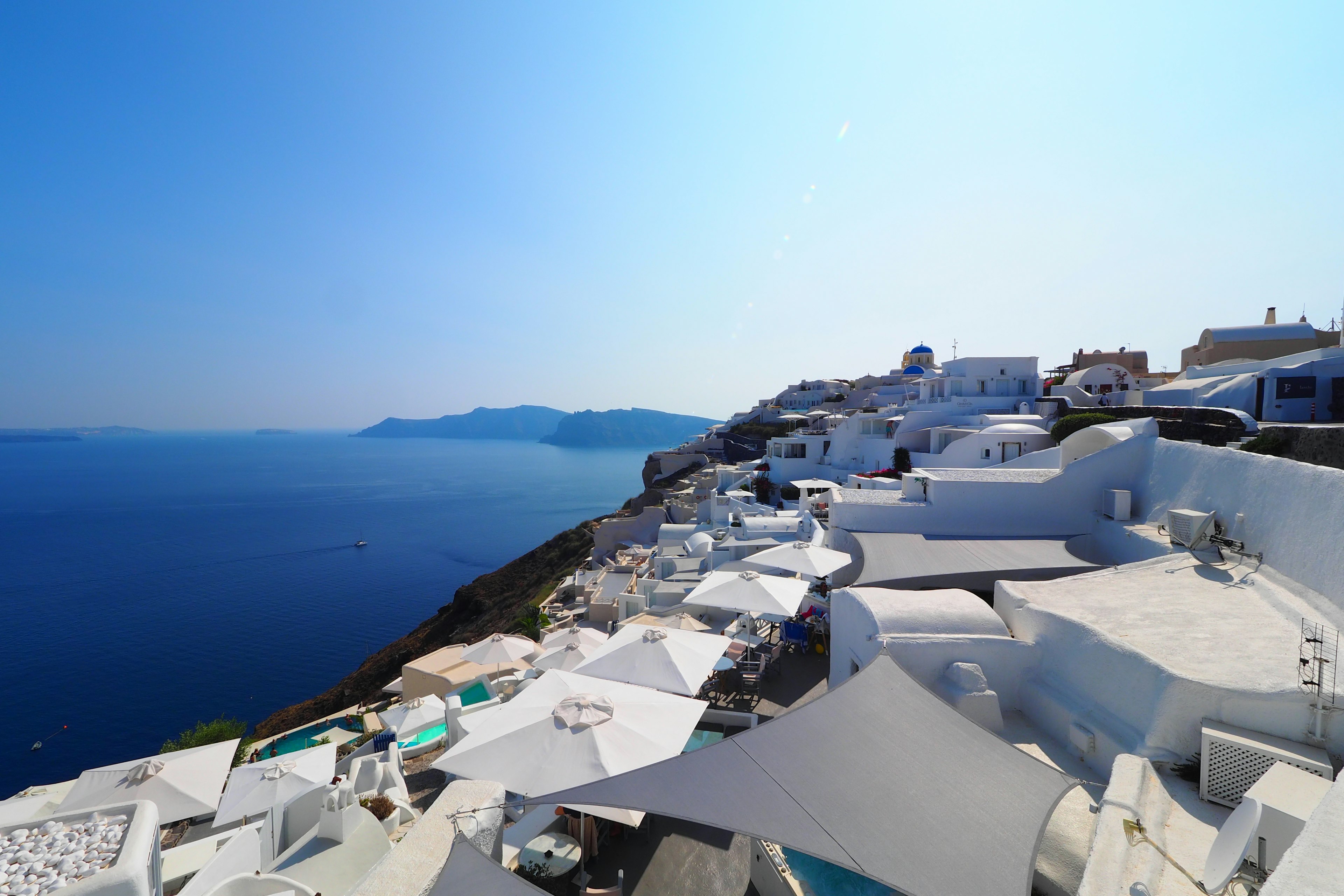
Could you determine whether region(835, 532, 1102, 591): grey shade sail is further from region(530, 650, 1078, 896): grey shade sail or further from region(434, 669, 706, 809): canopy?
region(434, 669, 706, 809): canopy

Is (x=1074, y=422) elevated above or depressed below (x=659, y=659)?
above

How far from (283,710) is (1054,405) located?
4347 cm

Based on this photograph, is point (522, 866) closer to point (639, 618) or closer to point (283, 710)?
point (639, 618)

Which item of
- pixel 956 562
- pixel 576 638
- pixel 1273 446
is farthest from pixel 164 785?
pixel 1273 446

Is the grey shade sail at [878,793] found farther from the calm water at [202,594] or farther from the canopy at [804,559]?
the calm water at [202,594]

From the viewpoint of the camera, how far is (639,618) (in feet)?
53.8

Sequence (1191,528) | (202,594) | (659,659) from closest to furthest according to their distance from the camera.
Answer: (1191,528)
(659,659)
(202,594)

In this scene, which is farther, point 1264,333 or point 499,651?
point 1264,333

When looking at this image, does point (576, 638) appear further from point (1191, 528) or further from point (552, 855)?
point (1191, 528)

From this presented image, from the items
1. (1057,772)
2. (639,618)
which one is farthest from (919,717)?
(639,618)

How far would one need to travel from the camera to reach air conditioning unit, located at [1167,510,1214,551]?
9023 mm

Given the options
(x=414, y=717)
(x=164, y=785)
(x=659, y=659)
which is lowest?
(x=414, y=717)

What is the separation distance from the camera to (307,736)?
17.9m

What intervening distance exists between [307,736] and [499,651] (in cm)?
662
